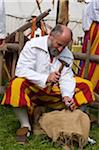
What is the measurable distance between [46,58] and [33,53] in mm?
131

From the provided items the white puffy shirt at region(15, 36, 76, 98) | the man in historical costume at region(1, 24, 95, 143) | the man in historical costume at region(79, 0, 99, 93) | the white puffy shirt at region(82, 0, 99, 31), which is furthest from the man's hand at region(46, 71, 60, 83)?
the white puffy shirt at region(82, 0, 99, 31)

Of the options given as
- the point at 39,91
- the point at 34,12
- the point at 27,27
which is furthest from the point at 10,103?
the point at 34,12

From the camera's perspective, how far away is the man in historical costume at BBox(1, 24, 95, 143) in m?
4.09

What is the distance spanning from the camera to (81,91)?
4352 millimetres

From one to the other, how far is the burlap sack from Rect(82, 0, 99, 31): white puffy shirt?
1.61 meters

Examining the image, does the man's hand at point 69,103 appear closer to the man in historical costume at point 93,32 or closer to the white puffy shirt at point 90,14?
the man in historical costume at point 93,32

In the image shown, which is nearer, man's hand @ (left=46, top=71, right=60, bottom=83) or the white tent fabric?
man's hand @ (left=46, top=71, right=60, bottom=83)

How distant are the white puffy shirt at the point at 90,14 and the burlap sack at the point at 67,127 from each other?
1.61 meters

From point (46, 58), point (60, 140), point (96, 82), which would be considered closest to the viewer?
point (60, 140)

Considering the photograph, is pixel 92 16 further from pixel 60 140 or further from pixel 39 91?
pixel 60 140

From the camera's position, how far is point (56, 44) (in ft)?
13.3

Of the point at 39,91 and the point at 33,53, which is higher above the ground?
the point at 33,53

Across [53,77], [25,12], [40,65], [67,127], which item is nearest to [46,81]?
[53,77]

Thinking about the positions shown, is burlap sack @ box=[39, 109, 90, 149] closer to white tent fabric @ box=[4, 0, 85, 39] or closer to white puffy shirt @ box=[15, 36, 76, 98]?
white puffy shirt @ box=[15, 36, 76, 98]
